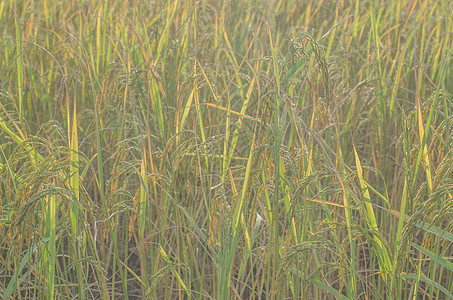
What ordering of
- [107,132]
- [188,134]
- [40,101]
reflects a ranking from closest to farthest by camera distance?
1. [188,134]
2. [107,132]
3. [40,101]

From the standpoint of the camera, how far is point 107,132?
185 cm

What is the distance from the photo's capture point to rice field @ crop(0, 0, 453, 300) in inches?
42.7

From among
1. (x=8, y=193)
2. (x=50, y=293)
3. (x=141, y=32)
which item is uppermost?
(x=141, y=32)

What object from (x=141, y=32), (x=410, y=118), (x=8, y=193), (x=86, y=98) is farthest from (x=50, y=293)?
(x=141, y=32)

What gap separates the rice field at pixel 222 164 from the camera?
1.08 meters

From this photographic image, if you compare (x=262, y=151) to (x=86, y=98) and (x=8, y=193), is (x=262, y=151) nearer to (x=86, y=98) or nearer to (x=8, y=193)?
(x=8, y=193)

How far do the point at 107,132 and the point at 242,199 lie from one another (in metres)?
0.91

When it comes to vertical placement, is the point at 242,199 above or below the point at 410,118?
below

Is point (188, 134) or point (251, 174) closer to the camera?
point (251, 174)

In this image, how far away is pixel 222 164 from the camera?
4.63ft

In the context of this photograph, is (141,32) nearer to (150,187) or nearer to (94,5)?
(94,5)

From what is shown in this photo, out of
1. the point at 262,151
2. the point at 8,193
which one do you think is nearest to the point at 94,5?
the point at 8,193

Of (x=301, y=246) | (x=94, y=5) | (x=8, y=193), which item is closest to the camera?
(x=301, y=246)

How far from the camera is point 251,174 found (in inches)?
41.8
